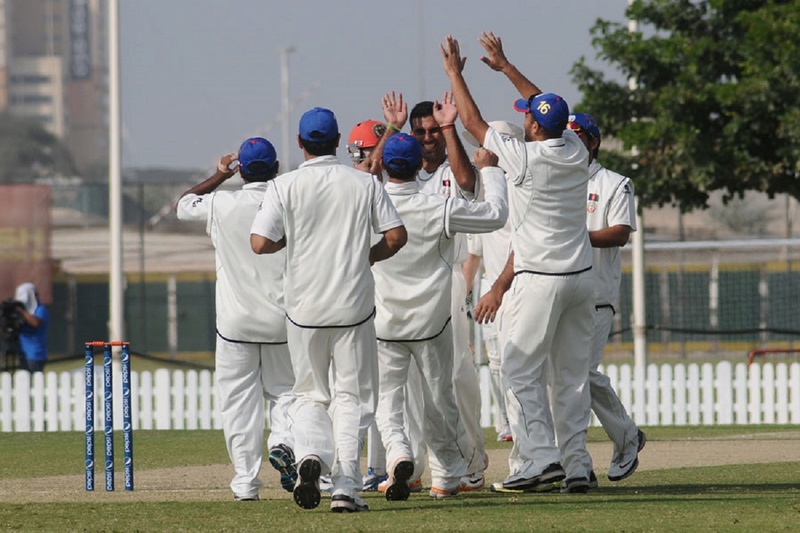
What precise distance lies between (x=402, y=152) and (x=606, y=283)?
2186mm

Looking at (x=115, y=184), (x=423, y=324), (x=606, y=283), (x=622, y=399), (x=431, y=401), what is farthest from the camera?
(x=115, y=184)

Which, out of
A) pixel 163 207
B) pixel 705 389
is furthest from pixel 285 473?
pixel 163 207

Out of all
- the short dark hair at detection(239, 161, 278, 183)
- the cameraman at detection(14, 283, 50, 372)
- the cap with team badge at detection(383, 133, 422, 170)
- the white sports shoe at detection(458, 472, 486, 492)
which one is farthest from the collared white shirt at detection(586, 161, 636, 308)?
the cameraman at detection(14, 283, 50, 372)

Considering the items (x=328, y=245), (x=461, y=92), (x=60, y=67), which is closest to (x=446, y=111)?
(x=461, y=92)

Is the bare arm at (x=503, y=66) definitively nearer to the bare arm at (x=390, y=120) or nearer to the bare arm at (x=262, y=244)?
the bare arm at (x=390, y=120)

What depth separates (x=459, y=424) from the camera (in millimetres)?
9500

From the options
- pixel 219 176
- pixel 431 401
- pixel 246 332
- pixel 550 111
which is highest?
pixel 550 111

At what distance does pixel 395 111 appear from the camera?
979 cm

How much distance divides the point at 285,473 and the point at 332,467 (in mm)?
974

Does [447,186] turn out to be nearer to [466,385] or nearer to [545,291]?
[545,291]

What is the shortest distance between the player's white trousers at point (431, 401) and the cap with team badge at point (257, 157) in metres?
1.33

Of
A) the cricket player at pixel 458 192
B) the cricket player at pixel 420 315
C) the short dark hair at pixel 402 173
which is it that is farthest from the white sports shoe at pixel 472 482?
the short dark hair at pixel 402 173

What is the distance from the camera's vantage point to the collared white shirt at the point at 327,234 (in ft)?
27.7

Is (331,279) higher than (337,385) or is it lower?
higher
